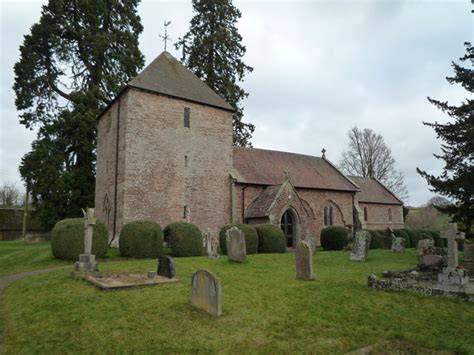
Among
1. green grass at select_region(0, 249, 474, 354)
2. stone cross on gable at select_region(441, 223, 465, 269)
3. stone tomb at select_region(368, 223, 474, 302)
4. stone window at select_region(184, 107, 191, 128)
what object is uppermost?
stone window at select_region(184, 107, 191, 128)

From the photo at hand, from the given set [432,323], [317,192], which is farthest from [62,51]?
[432,323]

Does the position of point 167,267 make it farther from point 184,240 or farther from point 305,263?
point 184,240

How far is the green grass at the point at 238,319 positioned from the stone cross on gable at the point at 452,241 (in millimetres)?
1527

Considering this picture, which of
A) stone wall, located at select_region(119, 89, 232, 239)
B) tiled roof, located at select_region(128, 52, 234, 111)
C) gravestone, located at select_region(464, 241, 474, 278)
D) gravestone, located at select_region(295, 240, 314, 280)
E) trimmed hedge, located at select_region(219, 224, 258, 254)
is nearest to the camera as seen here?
gravestone, located at select_region(295, 240, 314, 280)

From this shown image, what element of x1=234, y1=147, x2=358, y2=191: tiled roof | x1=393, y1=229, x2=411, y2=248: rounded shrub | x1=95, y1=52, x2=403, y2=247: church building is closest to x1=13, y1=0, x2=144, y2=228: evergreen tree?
x1=95, y1=52, x2=403, y2=247: church building

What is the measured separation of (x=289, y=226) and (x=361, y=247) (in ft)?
29.7

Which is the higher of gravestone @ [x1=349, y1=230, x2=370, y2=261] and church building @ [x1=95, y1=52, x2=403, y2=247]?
church building @ [x1=95, y1=52, x2=403, y2=247]

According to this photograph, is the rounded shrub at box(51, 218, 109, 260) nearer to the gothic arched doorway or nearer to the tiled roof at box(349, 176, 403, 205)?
the gothic arched doorway

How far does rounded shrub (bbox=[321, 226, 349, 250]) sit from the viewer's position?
23.4 m

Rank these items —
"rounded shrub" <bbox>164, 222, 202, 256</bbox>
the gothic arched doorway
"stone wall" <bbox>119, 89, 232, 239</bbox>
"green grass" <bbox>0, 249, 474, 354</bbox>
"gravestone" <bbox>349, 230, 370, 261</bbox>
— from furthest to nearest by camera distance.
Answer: the gothic arched doorway < "stone wall" <bbox>119, 89, 232, 239</bbox> < "rounded shrub" <bbox>164, 222, 202, 256</bbox> < "gravestone" <bbox>349, 230, 370, 261</bbox> < "green grass" <bbox>0, 249, 474, 354</bbox>

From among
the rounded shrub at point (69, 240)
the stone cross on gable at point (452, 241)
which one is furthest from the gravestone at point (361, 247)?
the rounded shrub at point (69, 240)

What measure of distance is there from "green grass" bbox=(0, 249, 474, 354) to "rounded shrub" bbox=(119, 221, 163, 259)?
670 cm

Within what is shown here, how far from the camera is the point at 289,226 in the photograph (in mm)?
24781

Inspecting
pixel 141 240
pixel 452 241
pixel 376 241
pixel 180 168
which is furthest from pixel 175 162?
pixel 452 241
